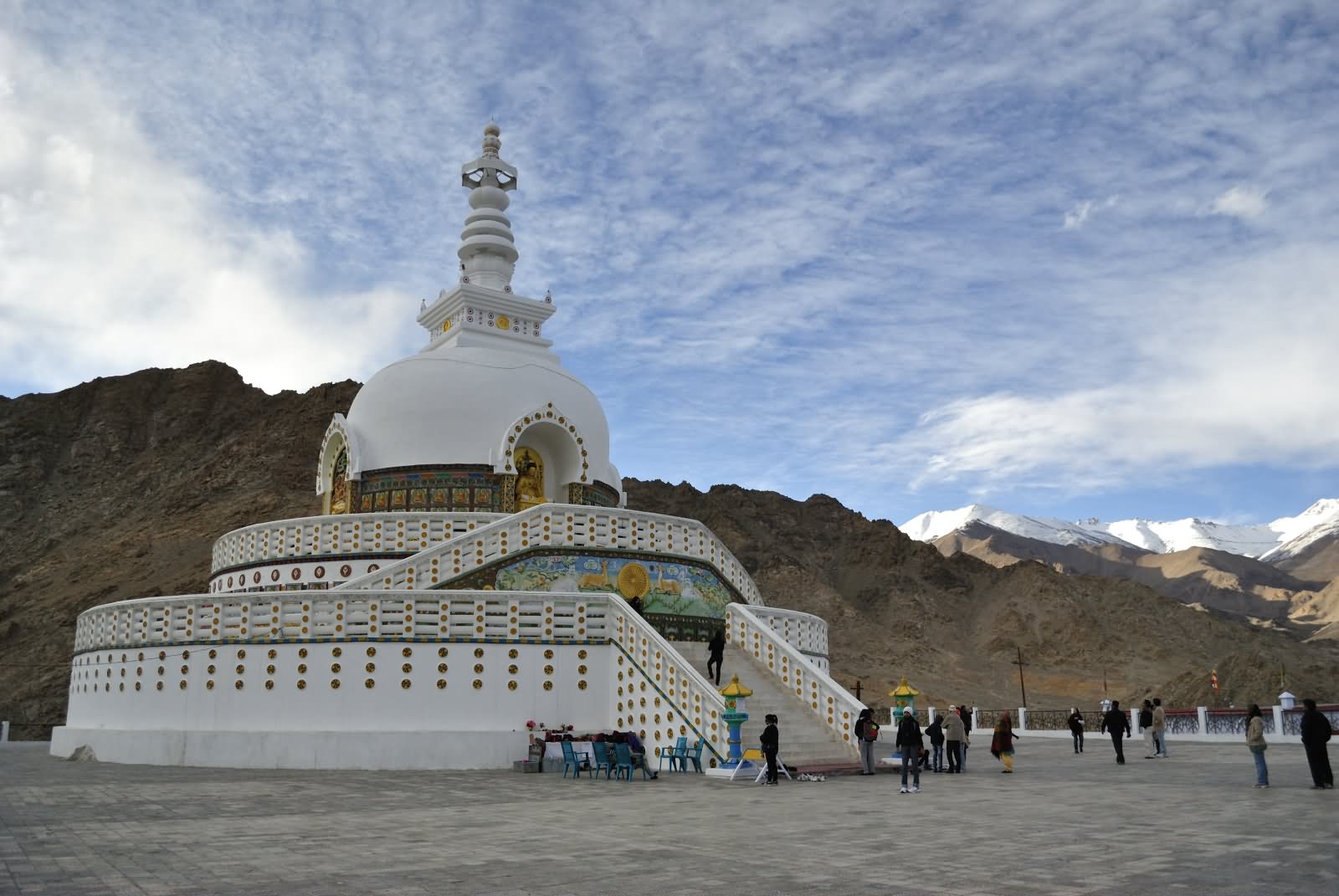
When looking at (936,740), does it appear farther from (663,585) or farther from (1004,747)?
(663,585)

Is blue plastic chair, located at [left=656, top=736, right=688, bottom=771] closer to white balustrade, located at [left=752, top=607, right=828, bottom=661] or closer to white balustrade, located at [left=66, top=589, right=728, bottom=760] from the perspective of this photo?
white balustrade, located at [left=66, top=589, right=728, bottom=760]

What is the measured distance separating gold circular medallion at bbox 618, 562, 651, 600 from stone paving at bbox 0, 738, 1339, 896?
6.13m

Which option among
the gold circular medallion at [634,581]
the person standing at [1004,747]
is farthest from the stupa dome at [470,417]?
the person standing at [1004,747]

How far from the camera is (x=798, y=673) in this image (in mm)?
19828

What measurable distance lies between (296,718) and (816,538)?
82.9 meters

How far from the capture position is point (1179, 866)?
840 centimetres

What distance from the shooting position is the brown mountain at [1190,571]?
414 ft

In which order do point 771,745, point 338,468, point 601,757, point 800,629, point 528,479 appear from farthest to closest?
point 338,468
point 528,479
point 800,629
point 601,757
point 771,745

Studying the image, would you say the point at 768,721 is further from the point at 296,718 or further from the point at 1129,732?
the point at 1129,732

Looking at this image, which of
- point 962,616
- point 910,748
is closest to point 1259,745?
point 910,748

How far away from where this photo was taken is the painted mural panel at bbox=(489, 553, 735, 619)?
21719 millimetres

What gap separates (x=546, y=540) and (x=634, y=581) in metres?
1.98

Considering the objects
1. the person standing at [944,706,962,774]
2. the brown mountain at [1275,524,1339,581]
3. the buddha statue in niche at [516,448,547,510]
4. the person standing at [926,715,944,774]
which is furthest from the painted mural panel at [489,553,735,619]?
the brown mountain at [1275,524,1339,581]

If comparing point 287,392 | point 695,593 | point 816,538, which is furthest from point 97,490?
point 695,593
